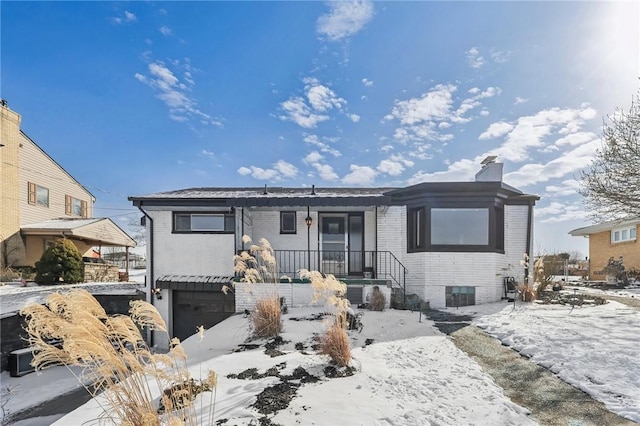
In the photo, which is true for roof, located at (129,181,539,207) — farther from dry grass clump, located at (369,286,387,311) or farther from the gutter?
dry grass clump, located at (369,286,387,311)

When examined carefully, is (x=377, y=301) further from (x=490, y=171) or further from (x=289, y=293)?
(x=490, y=171)

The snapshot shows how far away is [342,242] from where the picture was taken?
1049cm

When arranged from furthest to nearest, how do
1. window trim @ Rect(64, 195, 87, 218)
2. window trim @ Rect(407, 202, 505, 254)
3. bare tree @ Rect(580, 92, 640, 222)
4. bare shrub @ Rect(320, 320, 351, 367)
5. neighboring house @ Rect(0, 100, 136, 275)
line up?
window trim @ Rect(64, 195, 87, 218), neighboring house @ Rect(0, 100, 136, 275), window trim @ Rect(407, 202, 505, 254), bare tree @ Rect(580, 92, 640, 222), bare shrub @ Rect(320, 320, 351, 367)

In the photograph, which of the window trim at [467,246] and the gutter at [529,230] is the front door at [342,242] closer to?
the window trim at [467,246]

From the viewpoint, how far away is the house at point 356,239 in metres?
9.15

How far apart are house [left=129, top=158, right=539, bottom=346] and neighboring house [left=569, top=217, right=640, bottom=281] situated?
39.9ft

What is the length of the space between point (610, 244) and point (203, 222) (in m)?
24.0

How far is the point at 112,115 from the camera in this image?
12.2 m

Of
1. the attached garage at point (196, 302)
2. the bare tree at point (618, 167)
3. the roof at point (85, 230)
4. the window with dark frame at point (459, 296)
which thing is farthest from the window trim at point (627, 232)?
the roof at point (85, 230)

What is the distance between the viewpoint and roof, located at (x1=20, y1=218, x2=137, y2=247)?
1675 cm

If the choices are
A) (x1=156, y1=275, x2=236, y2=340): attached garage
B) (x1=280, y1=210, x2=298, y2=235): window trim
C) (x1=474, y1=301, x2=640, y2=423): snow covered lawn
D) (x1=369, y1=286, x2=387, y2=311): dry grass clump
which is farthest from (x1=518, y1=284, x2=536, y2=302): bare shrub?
(x1=156, y1=275, x2=236, y2=340): attached garage

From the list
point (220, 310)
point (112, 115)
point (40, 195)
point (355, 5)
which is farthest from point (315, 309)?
A: point (40, 195)

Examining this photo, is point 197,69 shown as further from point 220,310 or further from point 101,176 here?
point 101,176

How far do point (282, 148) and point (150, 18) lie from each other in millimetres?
5736
